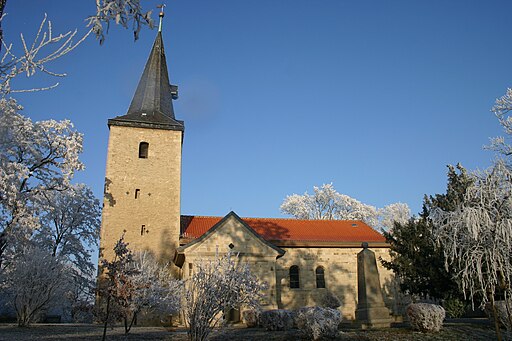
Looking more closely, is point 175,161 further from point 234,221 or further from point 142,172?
point 234,221

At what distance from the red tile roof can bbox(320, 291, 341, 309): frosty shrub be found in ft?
11.0

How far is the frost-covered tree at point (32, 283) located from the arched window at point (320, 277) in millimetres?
14260

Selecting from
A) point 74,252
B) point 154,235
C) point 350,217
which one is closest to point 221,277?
point 154,235

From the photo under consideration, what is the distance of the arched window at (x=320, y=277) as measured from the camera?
24.8 m

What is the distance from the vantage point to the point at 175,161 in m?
26.2

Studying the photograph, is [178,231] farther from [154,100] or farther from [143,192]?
[154,100]

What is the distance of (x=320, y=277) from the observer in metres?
25.0

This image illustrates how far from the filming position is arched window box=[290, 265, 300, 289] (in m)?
24.4

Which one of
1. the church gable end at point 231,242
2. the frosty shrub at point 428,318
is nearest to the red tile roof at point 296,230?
the church gable end at point 231,242

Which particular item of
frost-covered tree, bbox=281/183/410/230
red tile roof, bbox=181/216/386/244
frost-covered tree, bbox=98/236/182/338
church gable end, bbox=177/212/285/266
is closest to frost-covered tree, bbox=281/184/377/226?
frost-covered tree, bbox=281/183/410/230

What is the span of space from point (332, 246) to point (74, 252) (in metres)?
18.8

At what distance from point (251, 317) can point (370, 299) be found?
229 inches

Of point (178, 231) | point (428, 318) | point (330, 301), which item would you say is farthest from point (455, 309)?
point (178, 231)

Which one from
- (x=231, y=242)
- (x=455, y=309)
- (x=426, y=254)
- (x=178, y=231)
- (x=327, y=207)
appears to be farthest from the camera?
(x=327, y=207)
